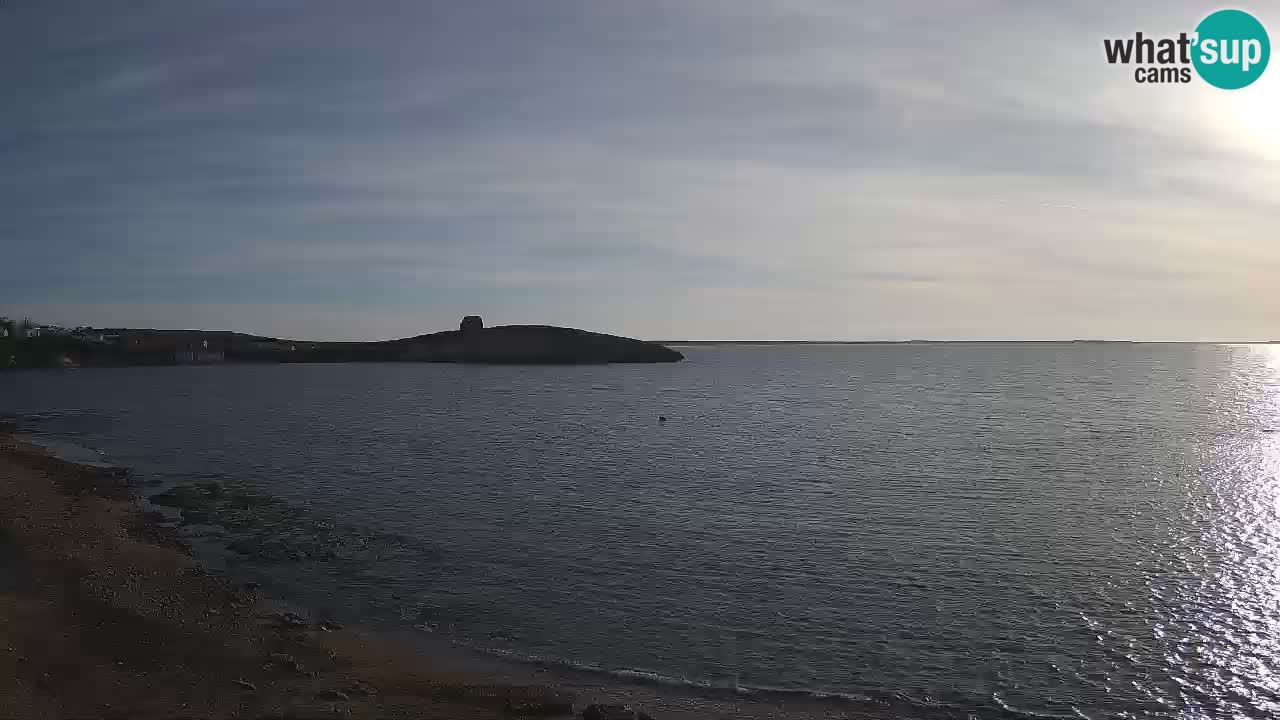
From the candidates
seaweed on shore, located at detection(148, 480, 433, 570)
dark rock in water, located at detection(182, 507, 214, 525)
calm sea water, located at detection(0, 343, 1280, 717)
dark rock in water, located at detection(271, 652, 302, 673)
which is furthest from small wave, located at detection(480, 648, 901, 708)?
dark rock in water, located at detection(182, 507, 214, 525)

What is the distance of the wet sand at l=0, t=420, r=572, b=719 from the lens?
11.4m

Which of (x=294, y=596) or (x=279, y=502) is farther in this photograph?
(x=279, y=502)

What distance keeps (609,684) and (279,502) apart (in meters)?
20.6

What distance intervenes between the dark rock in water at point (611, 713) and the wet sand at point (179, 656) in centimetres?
50

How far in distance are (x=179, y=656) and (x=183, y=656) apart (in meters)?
0.06

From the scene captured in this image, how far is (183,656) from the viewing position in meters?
13.2

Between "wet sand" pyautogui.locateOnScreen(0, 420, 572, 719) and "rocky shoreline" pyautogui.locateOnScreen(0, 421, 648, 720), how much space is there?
0.03 metres

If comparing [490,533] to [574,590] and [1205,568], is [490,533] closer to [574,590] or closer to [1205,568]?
[574,590]

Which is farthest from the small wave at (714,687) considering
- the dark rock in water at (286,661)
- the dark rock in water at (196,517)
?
the dark rock in water at (196,517)

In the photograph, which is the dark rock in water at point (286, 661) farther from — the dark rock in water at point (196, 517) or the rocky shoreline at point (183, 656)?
the dark rock in water at point (196, 517)

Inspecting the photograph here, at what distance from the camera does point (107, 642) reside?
44.3 feet

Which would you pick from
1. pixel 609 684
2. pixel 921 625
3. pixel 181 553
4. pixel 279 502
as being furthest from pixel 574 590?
pixel 279 502

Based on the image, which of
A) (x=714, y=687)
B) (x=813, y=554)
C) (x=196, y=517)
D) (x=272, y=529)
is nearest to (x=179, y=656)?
(x=714, y=687)

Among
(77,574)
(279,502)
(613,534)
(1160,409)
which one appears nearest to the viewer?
(77,574)
